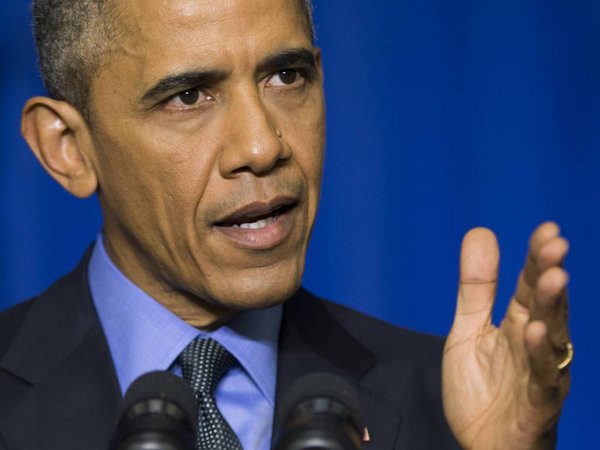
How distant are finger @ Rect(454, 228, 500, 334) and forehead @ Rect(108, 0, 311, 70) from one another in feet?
1.50

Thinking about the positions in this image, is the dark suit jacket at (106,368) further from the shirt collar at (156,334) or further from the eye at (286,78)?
the eye at (286,78)

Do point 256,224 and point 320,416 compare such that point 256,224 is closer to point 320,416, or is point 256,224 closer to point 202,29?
point 202,29

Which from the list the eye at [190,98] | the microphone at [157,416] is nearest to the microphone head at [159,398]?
the microphone at [157,416]

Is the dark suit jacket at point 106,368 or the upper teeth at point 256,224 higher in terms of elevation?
the upper teeth at point 256,224

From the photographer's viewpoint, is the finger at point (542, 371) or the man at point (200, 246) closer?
the finger at point (542, 371)

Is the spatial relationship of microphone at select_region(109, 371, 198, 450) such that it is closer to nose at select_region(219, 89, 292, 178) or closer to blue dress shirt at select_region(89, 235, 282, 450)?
nose at select_region(219, 89, 292, 178)

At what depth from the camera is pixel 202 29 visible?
1.87 m

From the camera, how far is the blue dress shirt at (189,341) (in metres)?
2.02

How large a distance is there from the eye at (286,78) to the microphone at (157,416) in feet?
2.34

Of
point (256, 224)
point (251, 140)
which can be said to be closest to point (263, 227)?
point (256, 224)

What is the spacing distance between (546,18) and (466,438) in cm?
136

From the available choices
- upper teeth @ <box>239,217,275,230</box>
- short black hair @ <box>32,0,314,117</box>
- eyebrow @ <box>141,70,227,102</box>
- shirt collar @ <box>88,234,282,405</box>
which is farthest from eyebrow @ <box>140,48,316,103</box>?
shirt collar @ <box>88,234,282,405</box>

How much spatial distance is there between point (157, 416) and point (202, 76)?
77 cm

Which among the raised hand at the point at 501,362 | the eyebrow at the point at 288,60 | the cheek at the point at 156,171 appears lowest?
the raised hand at the point at 501,362
